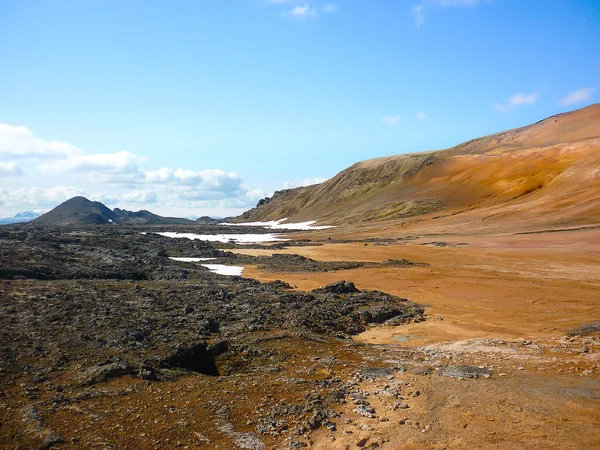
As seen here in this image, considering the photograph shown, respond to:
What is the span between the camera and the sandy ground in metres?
8.67

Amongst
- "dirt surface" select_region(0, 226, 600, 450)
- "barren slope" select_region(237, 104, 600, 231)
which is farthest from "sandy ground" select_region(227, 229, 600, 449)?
"barren slope" select_region(237, 104, 600, 231)

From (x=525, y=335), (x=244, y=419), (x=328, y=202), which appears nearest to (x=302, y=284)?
(x=525, y=335)

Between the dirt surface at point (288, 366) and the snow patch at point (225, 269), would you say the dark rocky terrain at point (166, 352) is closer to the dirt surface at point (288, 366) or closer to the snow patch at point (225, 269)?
the dirt surface at point (288, 366)

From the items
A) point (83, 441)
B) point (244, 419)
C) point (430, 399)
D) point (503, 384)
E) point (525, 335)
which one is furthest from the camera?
point (525, 335)

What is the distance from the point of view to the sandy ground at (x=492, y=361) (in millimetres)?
8672

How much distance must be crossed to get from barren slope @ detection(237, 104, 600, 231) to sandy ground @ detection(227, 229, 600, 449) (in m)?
45.0

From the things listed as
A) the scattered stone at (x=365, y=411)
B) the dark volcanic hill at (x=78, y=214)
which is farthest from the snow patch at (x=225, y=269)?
the dark volcanic hill at (x=78, y=214)

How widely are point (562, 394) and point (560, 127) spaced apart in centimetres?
14215

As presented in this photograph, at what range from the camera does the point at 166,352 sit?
13.0m

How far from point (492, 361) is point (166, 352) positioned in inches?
376

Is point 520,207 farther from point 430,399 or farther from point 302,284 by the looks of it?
point 430,399

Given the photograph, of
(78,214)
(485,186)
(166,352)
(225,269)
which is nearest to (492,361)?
(166,352)

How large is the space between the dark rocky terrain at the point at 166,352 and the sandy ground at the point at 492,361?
4.46ft

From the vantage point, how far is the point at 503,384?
36.0 feet
